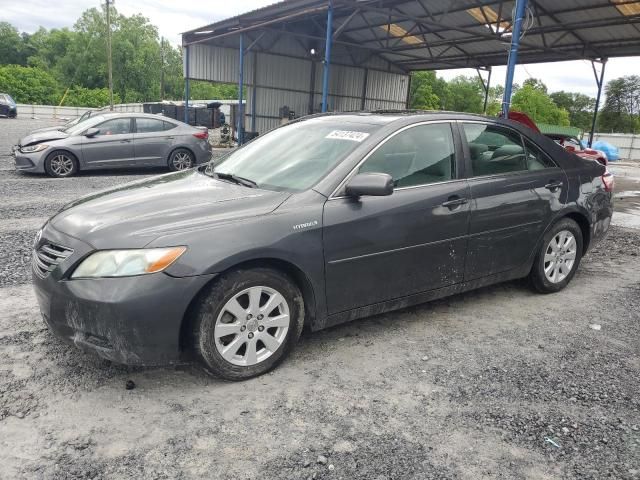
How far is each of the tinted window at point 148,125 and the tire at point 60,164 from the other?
1.60 m

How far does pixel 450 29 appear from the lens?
50.4 feet

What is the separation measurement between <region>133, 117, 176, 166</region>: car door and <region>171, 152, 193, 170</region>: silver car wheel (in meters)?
0.24

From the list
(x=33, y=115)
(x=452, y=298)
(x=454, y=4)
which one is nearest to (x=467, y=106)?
(x=33, y=115)

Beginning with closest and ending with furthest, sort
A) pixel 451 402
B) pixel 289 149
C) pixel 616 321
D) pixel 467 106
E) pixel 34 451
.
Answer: pixel 34 451 < pixel 451 402 < pixel 289 149 < pixel 616 321 < pixel 467 106

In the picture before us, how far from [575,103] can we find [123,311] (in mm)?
113615

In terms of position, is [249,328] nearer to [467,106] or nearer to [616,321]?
[616,321]

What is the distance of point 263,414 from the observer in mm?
2697

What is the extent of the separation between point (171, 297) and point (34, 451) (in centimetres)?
91

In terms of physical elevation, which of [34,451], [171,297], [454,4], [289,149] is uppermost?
[454,4]

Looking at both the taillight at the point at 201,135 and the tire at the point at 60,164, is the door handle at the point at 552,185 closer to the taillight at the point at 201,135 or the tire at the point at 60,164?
the tire at the point at 60,164

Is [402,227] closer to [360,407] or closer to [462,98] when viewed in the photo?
[360,407]

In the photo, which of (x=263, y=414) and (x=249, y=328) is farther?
(x=249, y=328)

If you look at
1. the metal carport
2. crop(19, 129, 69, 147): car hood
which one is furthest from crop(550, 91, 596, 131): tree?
crop(19, 129, 69, 147): car hood

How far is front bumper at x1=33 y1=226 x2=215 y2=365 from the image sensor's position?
2623 mm
